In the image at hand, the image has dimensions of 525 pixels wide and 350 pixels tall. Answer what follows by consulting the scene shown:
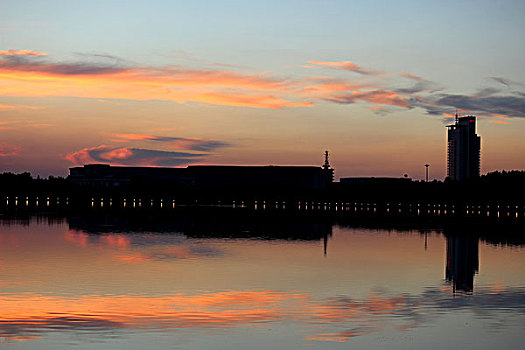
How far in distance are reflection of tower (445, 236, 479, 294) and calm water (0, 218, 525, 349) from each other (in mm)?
71

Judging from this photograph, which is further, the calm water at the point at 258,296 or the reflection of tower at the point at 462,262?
the reflection of tower at the point at 462,262

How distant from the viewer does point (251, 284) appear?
31719mm

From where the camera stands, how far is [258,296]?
2820 centimetres

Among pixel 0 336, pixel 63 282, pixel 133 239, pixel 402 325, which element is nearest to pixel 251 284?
pixel 63 282

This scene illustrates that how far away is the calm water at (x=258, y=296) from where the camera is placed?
20656mm

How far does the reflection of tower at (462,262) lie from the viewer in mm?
32562

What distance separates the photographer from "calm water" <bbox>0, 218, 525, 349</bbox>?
20.7 meters

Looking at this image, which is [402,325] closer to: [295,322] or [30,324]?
[295,322]

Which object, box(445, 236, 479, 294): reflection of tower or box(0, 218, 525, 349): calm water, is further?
box(445, 236, 479, 294): reflection of tower

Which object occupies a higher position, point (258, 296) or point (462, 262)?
point (462, 262)

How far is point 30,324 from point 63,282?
9.05 m

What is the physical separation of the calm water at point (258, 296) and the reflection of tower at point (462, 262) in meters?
0.07

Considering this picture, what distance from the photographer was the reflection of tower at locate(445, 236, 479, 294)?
32.6 m

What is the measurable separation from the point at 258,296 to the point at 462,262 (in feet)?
59.1
